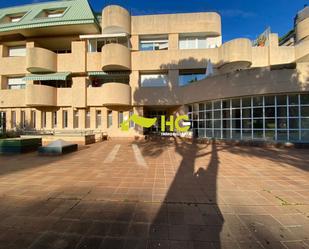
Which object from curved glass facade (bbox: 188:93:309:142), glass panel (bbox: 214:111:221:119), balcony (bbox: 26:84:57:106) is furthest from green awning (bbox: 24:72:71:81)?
glass panel (bbox: 214:111:221:119)

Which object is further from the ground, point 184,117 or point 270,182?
point 184,117

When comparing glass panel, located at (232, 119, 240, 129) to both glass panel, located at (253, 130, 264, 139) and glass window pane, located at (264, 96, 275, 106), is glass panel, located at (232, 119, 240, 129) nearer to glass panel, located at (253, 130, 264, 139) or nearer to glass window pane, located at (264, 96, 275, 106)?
glass panel, located at (253, 130, 264, 139)

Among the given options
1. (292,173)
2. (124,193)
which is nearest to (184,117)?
(292,173)

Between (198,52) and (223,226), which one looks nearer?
(223,226)

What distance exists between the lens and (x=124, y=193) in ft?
16.0

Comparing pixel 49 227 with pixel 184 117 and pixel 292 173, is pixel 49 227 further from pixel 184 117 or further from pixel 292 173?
pixel 184 117

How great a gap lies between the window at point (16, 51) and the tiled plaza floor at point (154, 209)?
20.5m

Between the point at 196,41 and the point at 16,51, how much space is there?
68.2 ft

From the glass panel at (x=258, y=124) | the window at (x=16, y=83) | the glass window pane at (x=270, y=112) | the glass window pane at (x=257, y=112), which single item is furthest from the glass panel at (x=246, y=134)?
the window at (x=16, y=83)

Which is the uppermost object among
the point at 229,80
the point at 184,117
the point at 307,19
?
the point at 307,19

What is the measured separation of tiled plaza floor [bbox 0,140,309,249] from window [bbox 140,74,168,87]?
14.7 metres

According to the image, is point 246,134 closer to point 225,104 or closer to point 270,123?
point 270,123

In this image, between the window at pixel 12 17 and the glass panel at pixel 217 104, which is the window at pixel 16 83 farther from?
the glass panel at pixel 217 104

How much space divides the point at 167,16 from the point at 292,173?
1929cm
